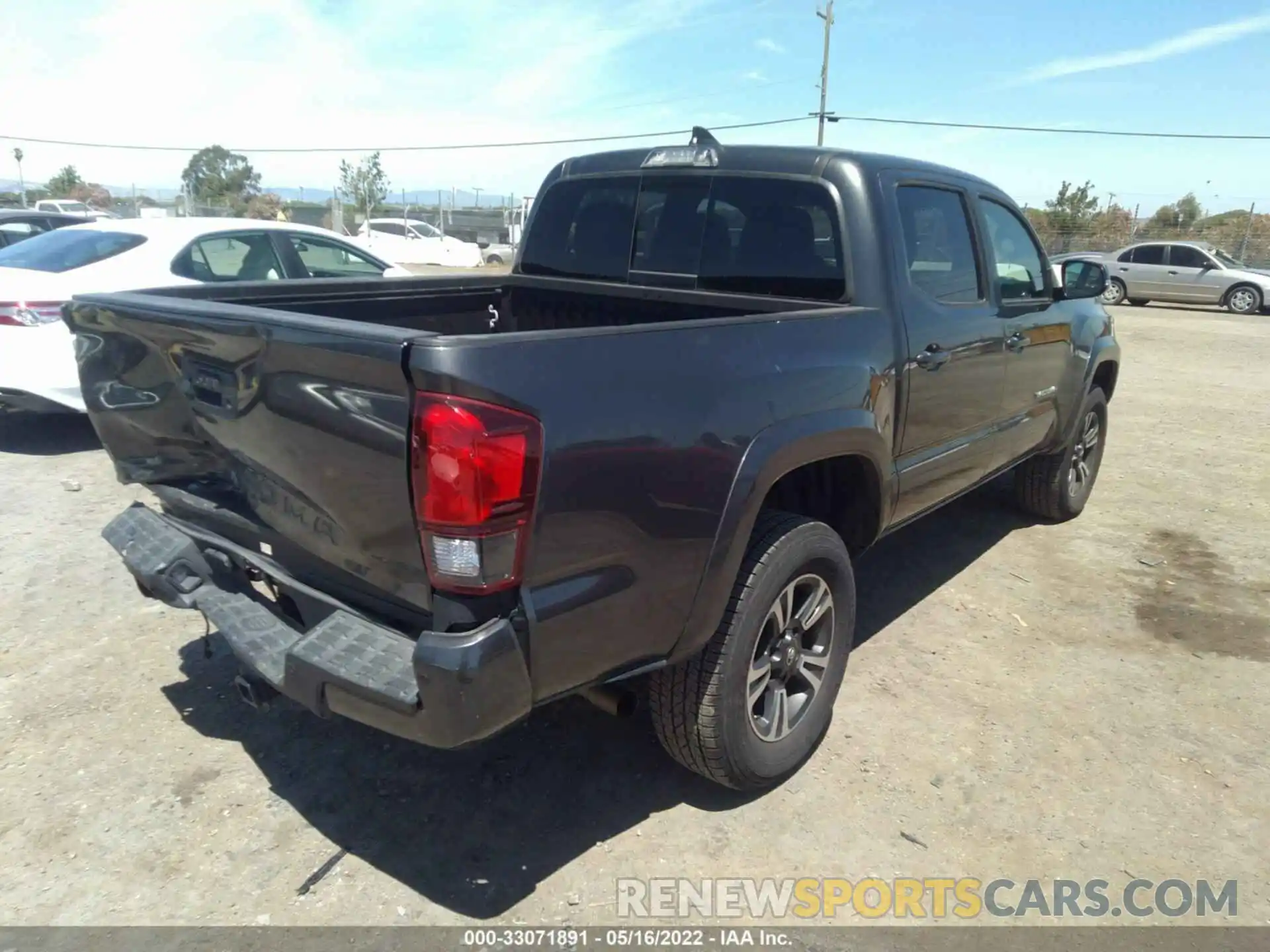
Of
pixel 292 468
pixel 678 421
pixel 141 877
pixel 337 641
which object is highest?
pixel 678 421

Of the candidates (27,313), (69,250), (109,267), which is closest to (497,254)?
(69,250)

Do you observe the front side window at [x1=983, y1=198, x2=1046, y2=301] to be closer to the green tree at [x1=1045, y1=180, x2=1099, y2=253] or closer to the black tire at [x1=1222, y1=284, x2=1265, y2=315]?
the black tire at [x1=1222, y1=284, x2=1265, y2=315]

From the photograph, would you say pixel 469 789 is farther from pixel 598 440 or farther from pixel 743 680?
pixel 598 440

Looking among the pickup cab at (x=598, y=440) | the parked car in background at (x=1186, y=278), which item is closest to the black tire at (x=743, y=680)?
the pickup cab at (x=598, y=440)

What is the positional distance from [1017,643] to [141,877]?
3.50 m

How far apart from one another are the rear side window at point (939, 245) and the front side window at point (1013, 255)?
25 centimetres

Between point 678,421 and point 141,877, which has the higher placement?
point 678,421

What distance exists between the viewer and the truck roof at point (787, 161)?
3457 mm

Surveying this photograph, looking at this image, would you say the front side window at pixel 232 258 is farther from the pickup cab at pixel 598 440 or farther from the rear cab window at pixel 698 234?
the rear cab window at pixel 698 234

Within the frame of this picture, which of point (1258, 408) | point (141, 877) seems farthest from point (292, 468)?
point (1258, 408)

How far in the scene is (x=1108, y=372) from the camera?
587 centimetres

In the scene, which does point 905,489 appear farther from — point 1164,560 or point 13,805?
point 13,805

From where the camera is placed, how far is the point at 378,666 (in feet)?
7.13

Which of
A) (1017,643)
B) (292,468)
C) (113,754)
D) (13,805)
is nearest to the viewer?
(292,468)
